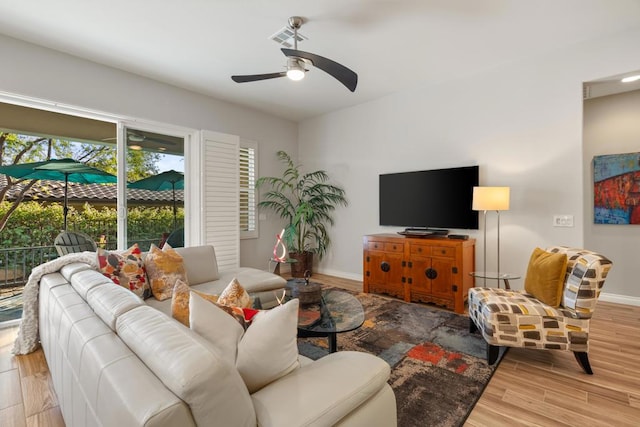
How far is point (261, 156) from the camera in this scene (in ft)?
17.0

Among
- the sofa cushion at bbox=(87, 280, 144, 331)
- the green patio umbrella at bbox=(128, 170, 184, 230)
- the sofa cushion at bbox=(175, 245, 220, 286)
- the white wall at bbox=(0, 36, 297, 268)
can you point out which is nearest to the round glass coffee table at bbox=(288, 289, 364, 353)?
the sofa cushion at bbox=(87, 280, 144, 331)

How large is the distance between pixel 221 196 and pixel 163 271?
194 centimetres

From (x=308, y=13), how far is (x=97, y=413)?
2.93 metres

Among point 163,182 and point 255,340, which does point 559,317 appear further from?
point 163,182

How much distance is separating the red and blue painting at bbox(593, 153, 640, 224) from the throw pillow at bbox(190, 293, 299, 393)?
4458 millimetres

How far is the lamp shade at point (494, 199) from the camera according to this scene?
313 centimetres

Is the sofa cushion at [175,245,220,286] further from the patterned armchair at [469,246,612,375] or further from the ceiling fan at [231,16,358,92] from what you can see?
the patterned armchair at [469,246,612,375]

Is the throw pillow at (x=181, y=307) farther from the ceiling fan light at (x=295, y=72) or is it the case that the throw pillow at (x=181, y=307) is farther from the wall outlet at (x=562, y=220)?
the wall outlet at (x=562, y=220)

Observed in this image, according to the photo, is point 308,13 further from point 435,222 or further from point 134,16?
point 435,222

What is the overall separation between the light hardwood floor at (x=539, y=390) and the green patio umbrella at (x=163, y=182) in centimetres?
220

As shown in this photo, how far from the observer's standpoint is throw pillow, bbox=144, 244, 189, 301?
8.38ft

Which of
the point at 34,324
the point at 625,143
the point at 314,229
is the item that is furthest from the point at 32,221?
the point at 625,143

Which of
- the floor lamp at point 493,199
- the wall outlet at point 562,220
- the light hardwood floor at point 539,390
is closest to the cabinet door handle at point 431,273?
the floor lamp at point 493,199

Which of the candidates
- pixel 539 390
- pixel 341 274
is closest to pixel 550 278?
pixel 539 390
